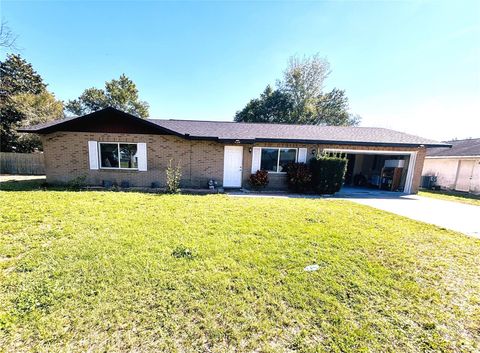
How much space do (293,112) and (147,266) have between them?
93.8 feet

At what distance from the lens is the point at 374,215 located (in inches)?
265

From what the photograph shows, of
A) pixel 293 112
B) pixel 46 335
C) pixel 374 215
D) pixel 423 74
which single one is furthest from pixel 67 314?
pixel 293 112

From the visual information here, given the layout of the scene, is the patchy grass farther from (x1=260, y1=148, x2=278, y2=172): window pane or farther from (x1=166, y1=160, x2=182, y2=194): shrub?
(x1=166, y1=160, x2=182, y2=194): shrub

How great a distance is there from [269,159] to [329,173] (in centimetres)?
310

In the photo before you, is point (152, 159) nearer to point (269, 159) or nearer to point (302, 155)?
point (269, 159)

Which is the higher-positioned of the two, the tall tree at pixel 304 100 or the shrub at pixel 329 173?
the tall tree at pixel 304 100

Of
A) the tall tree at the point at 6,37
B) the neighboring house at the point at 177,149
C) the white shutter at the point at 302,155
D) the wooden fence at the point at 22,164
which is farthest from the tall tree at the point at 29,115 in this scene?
the white shutter at the point at 302,155

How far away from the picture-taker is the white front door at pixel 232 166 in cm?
1070

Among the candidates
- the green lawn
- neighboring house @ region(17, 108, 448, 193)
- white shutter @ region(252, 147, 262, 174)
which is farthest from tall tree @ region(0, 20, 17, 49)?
white shutter @ region(252, 147, 262, 174)

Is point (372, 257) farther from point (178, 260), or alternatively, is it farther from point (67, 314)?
point (67, 314)

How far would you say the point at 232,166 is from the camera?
Result: 10.8 meters

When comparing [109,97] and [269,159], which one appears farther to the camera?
[109,97]

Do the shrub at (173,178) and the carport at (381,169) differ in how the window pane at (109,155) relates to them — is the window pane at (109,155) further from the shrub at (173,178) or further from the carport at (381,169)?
the carport at (381,169)

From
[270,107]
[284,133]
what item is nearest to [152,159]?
[284,133]
